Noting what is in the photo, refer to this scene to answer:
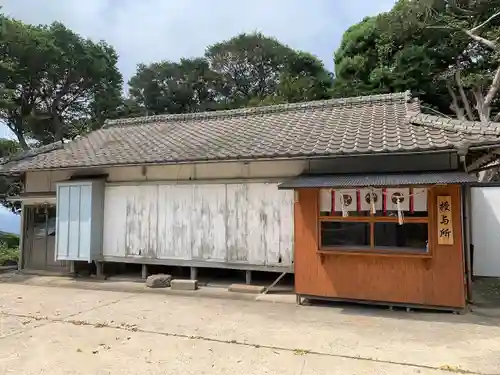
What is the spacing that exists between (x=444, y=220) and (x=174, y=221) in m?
6.49

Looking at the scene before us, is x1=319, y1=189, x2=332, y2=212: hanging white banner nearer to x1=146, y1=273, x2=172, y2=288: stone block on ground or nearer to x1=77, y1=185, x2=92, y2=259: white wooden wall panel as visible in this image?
x1=146, y1=273, x2=172, y2=288: stone block on ground

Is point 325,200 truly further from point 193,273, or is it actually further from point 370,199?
point 193,273

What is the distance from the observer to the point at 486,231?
10992 millimetres

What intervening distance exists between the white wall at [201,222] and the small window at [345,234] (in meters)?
1.38

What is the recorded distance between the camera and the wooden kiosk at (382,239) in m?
7.16

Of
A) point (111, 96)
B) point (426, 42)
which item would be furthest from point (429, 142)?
point (111, 96)

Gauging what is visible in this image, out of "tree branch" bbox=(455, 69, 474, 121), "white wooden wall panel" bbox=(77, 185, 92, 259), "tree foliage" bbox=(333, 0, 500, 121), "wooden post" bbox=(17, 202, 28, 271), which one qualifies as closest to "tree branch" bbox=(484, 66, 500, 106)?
"tree foliage" bbox=(333, 0, 500, 121)

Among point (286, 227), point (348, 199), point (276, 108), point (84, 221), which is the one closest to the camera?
point (348, 199)

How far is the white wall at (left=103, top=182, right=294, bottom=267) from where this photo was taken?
948 centimetres

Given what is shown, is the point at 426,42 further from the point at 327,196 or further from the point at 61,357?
the point at 61,357

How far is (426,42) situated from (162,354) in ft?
70.8

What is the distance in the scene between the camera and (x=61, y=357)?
5.26 meters

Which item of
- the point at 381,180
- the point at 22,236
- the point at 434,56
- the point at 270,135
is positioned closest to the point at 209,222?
the point at 270,135

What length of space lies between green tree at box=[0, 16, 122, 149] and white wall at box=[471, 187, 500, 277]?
2314 centimetres
